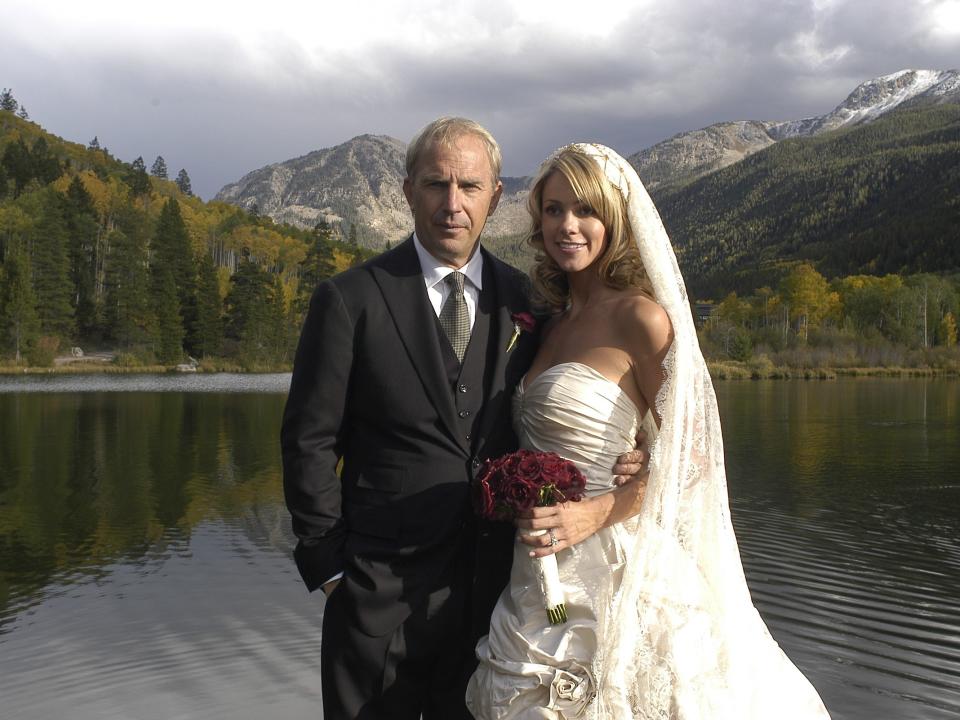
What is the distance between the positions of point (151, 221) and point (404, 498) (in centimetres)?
10402

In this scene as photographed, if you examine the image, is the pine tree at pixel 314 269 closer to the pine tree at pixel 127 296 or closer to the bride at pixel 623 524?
the pine tree at pixel 127 296

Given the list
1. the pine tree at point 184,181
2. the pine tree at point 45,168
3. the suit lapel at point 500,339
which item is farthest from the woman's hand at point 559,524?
the pine tree at point 184,181

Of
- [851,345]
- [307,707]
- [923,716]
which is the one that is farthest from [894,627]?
[851,345]

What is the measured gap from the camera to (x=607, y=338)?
3.29 meters

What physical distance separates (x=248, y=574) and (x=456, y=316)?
25.4 feet

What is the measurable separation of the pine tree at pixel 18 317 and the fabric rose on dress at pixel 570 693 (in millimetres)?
72939

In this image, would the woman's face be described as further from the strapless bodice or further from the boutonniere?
the strapless bodice

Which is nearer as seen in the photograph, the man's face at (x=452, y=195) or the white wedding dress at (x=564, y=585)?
the white wedding dress at (x=564, y=585)

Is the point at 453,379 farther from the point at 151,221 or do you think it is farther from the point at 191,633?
the point at 151,221

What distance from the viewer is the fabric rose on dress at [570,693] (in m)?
2.94

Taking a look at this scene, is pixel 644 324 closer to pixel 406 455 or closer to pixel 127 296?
pixel 406 455

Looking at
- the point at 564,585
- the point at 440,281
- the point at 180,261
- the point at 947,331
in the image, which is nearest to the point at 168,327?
the point at 180,261

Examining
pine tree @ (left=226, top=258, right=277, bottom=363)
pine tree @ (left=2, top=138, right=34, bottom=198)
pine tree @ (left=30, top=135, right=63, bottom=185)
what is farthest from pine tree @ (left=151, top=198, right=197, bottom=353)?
pine tree @ (left=30, top=135, right=63, bottom=185)

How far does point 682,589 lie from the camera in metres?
3.17
